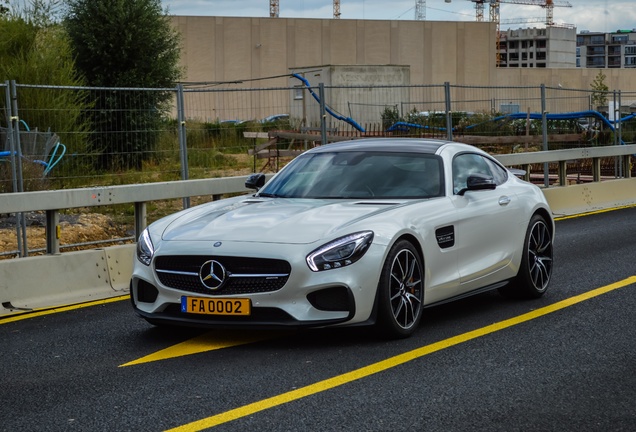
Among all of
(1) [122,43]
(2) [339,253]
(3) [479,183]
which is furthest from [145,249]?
(1) [122,43]

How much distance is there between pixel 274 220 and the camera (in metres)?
7.52

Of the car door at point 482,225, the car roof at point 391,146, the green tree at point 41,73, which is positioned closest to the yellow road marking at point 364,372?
the car door at point 482,225

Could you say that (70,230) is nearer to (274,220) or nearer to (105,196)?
(105,196)

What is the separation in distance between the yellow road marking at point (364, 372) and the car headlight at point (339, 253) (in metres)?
0.70

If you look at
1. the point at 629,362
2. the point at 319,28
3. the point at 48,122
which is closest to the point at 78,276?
the point at 629,362

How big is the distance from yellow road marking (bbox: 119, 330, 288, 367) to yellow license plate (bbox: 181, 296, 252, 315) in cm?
33

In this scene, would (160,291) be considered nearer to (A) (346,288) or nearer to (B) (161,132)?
(A) (346,288)

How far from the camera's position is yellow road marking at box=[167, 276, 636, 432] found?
17.9 feet

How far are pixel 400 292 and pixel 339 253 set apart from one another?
1.97ft

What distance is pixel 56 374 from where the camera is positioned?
6.75 metres

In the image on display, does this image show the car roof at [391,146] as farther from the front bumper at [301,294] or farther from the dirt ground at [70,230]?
the dirt ground at [70,230]

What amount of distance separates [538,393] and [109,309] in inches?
180

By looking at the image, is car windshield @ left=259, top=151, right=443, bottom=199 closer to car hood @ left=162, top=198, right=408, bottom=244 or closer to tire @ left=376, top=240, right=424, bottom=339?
car hood @ left=162, top=198, right=408, bottom=244

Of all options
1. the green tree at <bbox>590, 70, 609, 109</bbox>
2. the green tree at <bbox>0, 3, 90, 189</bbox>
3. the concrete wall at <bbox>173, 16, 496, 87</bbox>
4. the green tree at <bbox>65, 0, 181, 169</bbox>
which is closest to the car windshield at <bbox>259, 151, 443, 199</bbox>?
the green tree at <bbox>0, 3, 90, 189</bbox>
